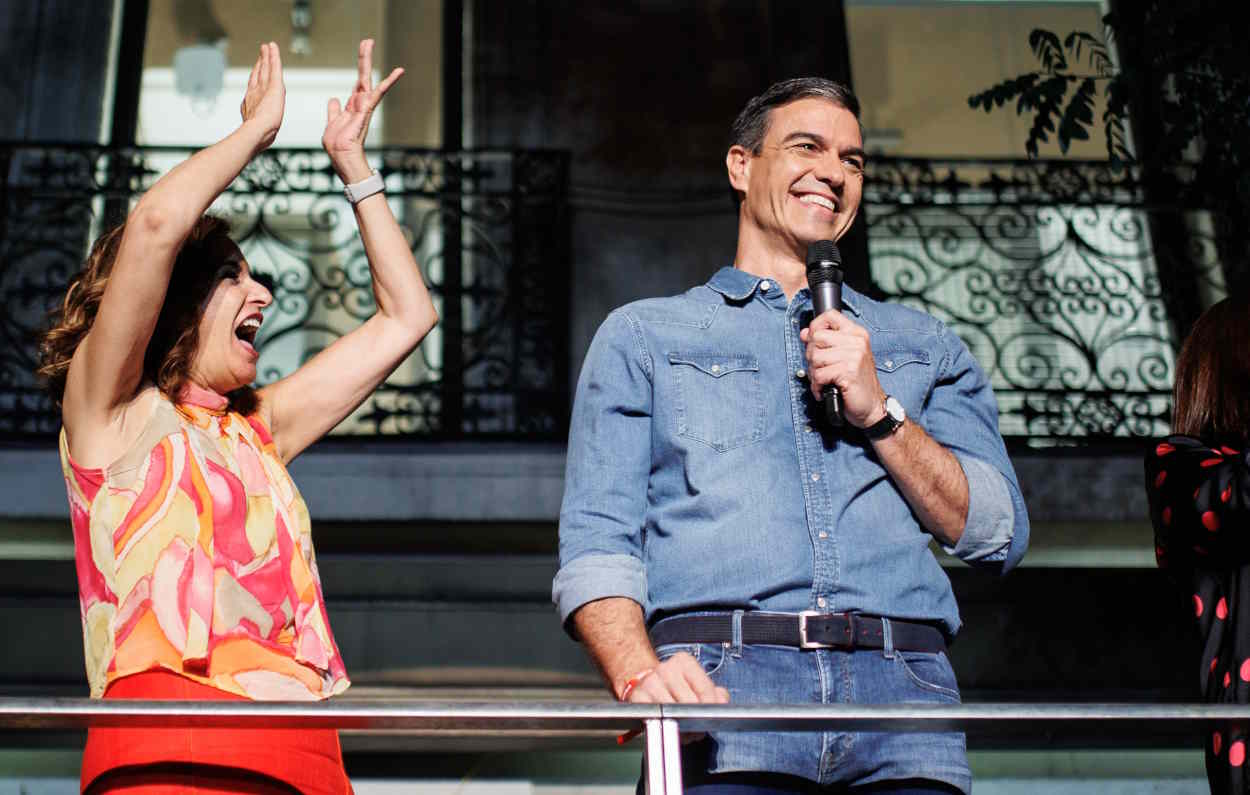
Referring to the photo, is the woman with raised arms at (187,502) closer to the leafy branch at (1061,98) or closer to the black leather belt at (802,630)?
the black leather belt at (802,630)

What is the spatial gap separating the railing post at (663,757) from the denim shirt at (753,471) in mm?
302

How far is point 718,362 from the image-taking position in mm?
→ 2629

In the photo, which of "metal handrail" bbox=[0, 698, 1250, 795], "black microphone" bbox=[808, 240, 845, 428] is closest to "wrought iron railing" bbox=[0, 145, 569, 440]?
"black microphone" bbox=[808, 240, 845, 428]

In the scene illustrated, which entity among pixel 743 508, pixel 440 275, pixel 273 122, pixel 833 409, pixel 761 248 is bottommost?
pixel 743 508

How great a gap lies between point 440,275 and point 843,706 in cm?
609

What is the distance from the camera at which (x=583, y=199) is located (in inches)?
318

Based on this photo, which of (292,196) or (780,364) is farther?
(292,196)

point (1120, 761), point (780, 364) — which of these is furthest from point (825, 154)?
point (1120, 761)

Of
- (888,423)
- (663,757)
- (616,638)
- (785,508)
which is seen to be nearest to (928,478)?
(888,423)

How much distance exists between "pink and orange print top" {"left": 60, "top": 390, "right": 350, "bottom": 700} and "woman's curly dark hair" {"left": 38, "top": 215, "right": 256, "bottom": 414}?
3.2 inches

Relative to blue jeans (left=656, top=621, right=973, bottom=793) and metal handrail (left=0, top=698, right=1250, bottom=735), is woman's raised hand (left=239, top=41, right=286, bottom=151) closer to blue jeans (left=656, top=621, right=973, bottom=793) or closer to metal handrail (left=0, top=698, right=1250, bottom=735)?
metal handrail (left=0, top=698, right=1250, bottom=735)

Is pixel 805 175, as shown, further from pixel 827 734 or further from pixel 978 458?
pixel 827 734

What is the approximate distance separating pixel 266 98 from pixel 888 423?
1.27 meters

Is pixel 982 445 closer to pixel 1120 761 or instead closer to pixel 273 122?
pixel 273 122
